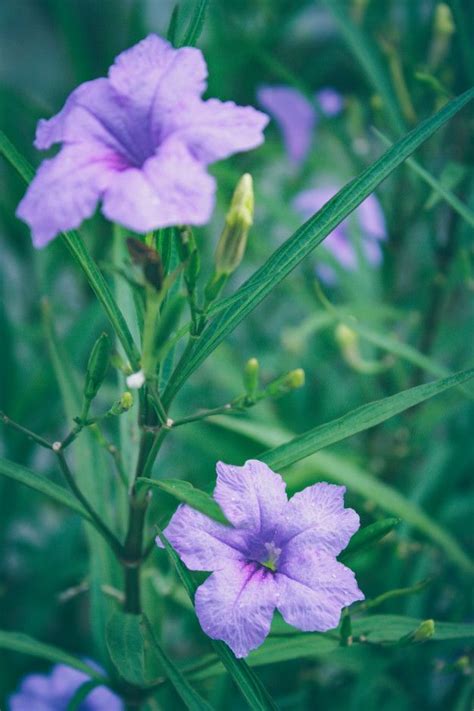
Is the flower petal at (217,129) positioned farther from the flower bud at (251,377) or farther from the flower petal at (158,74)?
the flower bud at (251,377)

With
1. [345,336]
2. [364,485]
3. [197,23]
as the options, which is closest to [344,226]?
[345,336]

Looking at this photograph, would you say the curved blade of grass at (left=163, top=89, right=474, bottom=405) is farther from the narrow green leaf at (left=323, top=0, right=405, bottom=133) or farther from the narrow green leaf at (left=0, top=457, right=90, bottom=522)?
the narrow green leaf at (left=323, top=0, right=405, bottom=133)

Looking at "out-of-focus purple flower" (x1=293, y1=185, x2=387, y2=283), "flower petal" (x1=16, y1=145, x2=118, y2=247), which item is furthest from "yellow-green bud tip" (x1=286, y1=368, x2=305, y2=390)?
"out-of-focus purple flower" (x1=293, y1=185, x2=387, y2=283)

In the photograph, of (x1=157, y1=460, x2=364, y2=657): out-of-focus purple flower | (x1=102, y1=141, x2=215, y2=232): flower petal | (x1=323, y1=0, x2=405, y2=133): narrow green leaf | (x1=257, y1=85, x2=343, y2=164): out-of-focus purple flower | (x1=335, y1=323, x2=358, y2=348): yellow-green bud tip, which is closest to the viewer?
(x1=102, y1=141, x2=215, y2=232): flower petal

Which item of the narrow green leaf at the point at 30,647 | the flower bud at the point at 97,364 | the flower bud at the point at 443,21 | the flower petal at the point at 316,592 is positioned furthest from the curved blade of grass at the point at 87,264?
the flower bud at the point at 443,21

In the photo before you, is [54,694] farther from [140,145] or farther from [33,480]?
[140,145]
